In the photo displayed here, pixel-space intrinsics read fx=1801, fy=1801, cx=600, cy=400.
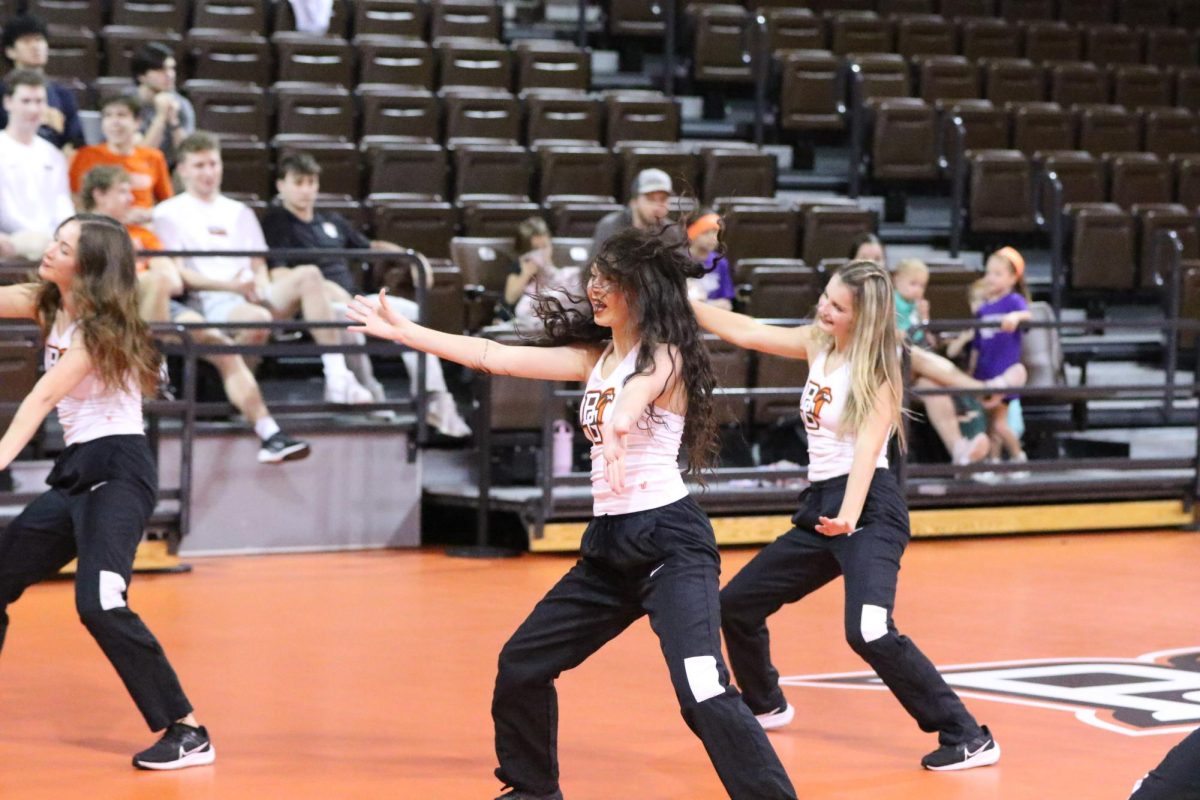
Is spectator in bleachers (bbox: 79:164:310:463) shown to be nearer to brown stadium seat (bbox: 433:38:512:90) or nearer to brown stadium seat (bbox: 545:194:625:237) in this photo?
brown stadium seat (bbox: 545:194:625:237)

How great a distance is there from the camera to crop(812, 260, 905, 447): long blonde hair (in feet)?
17.5

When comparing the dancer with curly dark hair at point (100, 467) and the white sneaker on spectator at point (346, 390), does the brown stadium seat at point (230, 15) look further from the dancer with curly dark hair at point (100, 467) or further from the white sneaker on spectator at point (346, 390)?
the dancer with curly dark hair at point (100, 467)

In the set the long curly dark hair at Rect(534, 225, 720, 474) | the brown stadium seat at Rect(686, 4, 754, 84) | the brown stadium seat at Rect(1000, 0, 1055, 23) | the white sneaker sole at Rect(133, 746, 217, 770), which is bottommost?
the white sneaker sole at Rect(133, 746, 217, 770)

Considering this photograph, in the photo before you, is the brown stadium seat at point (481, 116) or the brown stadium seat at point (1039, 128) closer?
the brown stadium seat at point (481, 116)

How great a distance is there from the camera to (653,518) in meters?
4.42

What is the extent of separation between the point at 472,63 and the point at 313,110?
158 centimetres

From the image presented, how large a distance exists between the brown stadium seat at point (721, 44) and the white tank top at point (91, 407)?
9362mm

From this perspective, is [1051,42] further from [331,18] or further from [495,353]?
[495,353]

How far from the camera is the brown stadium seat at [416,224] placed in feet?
35.2

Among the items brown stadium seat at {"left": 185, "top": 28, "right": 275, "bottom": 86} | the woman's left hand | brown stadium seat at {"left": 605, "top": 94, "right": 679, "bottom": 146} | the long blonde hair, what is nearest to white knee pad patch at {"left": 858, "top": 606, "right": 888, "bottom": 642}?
the woman's left hand

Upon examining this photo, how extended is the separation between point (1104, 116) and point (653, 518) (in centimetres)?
1101

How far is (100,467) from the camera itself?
17.1 ft

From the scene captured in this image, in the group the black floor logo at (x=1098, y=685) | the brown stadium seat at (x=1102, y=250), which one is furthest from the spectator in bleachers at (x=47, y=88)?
the brown stadium seat at (x=1102, y=250)

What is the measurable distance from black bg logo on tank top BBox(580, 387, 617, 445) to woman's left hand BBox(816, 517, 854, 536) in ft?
3.26
